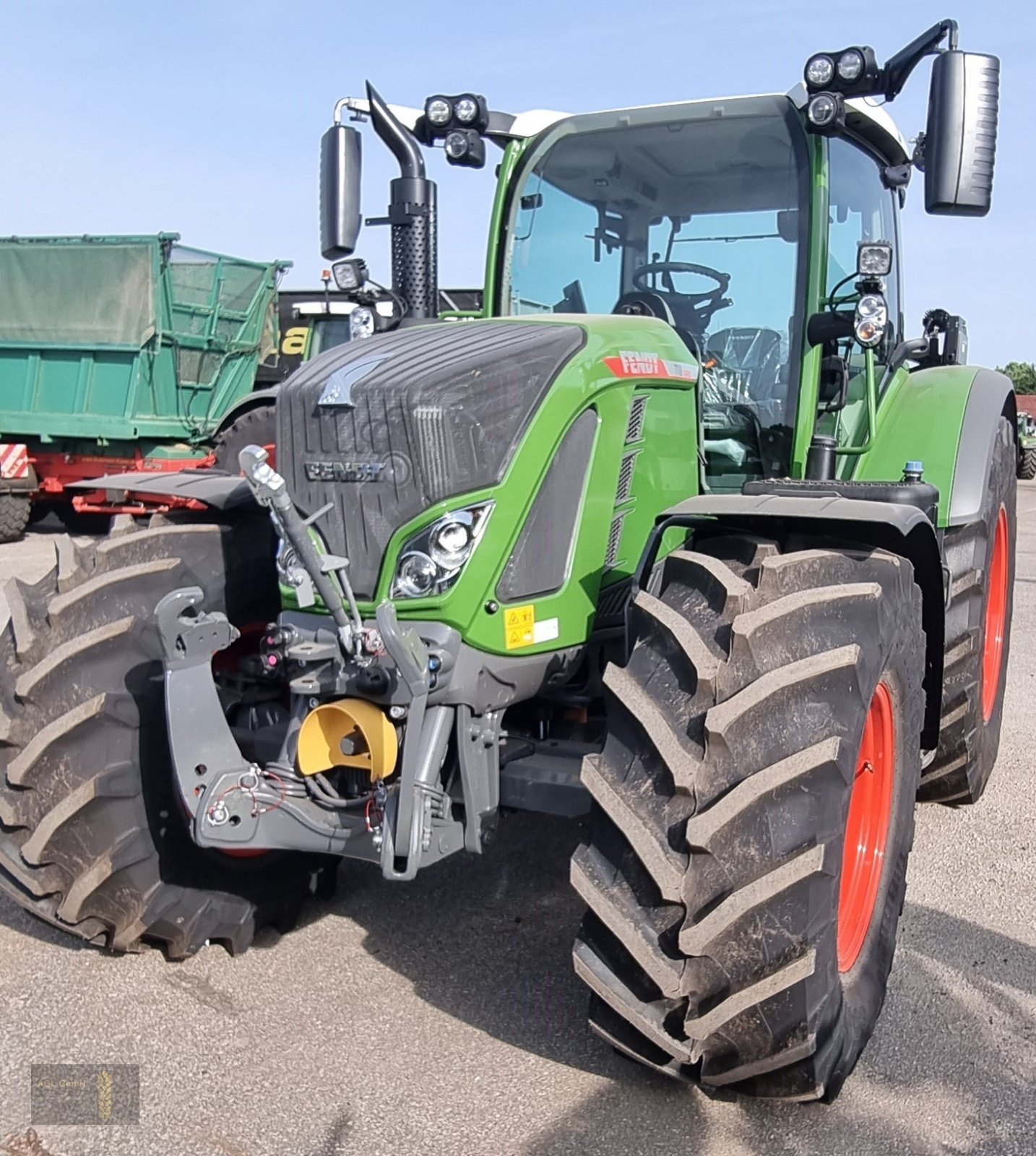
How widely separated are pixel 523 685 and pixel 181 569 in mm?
1055

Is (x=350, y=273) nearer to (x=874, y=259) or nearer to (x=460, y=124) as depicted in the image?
(x=460, y=124)

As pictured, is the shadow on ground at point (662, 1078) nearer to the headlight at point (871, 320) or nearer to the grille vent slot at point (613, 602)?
the grille vent slot at point (613, 602)

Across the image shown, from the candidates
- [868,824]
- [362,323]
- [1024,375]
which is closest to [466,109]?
[362,323]

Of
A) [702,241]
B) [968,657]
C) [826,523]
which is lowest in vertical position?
[968,657]

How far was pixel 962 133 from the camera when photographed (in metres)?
3.08

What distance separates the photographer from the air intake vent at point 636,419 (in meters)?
3.16

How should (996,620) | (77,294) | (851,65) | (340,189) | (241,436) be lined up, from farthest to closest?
(77,294), (241,436), (996,620), (340,189), (851,65)

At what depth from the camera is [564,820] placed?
13.7 ft

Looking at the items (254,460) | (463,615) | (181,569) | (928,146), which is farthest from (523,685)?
(928,146)

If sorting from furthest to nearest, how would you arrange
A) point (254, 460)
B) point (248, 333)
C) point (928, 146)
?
point (248, 333)
point (928, 146)
point (254, 460)

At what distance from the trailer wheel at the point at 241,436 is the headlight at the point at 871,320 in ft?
16.0

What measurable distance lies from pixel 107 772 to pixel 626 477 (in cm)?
153

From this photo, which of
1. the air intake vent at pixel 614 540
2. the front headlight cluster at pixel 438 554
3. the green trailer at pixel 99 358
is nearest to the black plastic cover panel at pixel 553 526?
the front headlight cluster at pixel 438 554

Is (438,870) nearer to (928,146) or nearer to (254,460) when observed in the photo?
(254,460)
